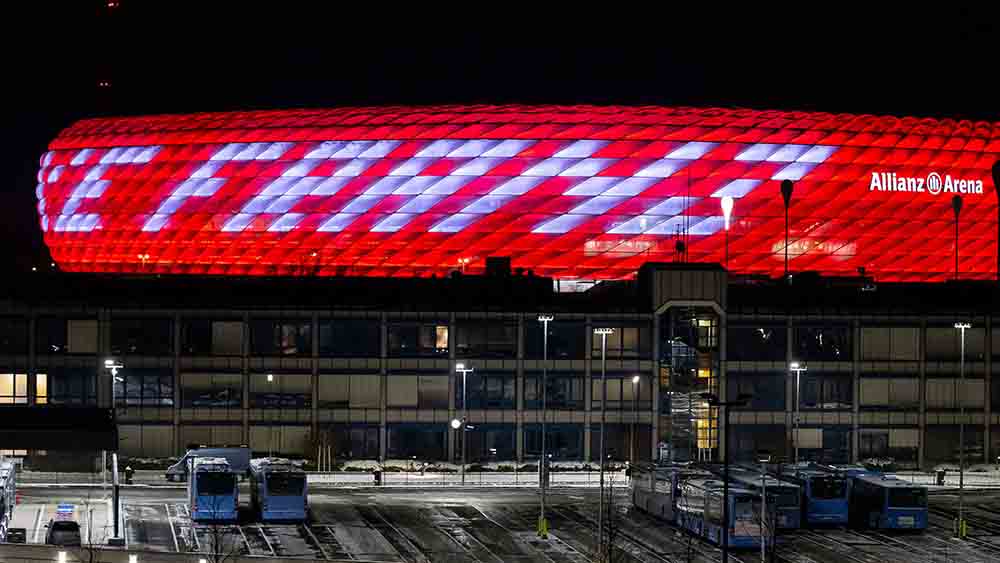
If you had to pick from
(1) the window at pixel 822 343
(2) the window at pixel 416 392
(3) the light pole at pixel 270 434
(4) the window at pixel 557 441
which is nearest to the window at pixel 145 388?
(3) the light pole at pixel 270 434

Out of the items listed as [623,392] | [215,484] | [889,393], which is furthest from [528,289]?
[215,484]

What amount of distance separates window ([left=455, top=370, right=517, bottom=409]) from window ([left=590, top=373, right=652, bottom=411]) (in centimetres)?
496

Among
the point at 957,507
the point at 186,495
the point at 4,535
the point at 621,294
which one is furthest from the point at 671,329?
the point at 4,535

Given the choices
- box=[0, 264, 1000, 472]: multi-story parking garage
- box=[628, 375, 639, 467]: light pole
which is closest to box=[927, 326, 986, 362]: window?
box=[0, 264, 1000, 472]: multi-story parking garage

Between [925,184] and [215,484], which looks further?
[925,184]

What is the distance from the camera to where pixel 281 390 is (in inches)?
4348

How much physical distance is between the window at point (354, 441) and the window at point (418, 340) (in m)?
4.93

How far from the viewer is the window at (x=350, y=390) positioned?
4350 inches

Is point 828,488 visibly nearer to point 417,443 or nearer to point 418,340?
point 417,443

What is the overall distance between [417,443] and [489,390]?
5346mm

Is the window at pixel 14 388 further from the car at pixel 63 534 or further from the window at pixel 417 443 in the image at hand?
the car at pixel 63 534

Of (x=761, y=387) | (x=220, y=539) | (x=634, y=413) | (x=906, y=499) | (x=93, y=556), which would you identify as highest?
(x=761, y=387)

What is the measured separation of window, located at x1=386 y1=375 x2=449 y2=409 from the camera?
110625mm

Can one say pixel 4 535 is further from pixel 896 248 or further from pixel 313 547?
pixel 896 248
